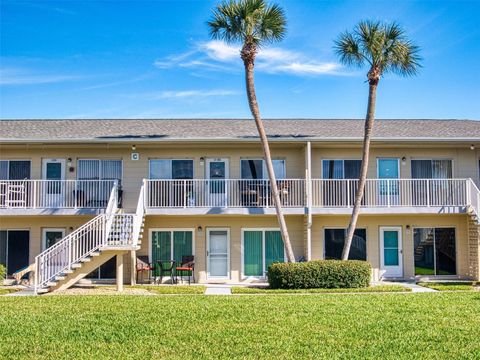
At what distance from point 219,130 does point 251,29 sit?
5111mm

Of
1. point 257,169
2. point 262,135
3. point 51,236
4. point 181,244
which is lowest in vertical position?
point 181,244

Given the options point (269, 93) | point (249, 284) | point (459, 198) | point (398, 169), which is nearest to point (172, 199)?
point (249, 284)

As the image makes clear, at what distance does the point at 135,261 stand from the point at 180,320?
8.79m

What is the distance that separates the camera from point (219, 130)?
71.4ft

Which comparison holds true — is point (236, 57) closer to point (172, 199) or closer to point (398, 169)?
point (172, 199)

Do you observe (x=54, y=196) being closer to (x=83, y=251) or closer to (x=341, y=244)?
(x=83, y=251)

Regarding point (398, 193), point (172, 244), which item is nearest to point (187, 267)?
point (172, 244)

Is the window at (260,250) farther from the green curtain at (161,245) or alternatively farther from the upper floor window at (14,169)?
the upper floor window at (14,169)

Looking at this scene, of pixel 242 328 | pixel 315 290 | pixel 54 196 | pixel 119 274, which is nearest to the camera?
pixel 242 328

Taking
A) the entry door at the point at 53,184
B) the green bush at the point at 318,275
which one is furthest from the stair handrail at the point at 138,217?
the green bush at the point at 318,275

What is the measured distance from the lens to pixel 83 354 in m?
8.60

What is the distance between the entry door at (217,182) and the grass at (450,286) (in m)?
7.51

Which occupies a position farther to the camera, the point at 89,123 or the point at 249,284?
the point at 89,123

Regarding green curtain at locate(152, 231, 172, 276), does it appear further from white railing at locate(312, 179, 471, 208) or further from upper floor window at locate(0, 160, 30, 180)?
white railing at locate(312, 179, 471, 208)
